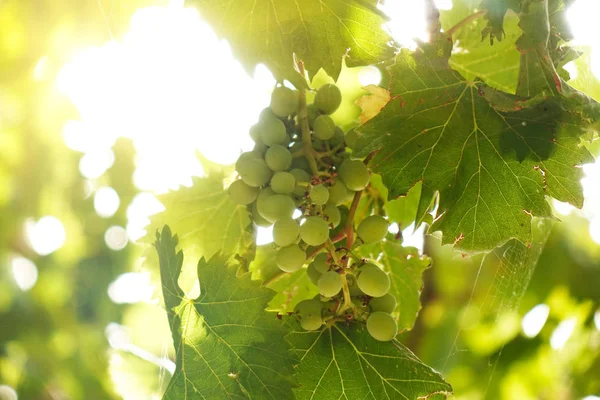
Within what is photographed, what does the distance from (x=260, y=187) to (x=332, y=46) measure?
24cm

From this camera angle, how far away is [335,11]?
78cm

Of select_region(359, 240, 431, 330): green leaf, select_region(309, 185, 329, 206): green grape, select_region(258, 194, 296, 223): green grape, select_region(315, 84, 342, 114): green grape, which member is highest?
select_region(315, 84, 342, 114): green grape

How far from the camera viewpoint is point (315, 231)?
77 cm

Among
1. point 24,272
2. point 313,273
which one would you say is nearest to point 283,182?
point 313,273

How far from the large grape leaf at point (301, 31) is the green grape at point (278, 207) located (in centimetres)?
17

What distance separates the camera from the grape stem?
84 cm

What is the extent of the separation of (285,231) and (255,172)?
0.34 ft

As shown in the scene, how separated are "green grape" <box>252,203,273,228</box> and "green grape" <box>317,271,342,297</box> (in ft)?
0.47

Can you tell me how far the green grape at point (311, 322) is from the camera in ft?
2.62

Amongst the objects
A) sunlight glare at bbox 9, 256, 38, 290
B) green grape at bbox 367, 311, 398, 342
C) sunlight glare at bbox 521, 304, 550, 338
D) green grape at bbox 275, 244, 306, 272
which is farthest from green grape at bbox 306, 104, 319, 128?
sunlight glare at bbox 9, 256, 38, 290

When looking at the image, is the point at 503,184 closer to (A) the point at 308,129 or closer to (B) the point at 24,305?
(A) the point at 308,129

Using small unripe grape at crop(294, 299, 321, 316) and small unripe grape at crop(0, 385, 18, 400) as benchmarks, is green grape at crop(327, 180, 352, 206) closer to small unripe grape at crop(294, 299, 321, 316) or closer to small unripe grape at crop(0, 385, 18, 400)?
small unripe grape at crop(294, 299, 321, 316)

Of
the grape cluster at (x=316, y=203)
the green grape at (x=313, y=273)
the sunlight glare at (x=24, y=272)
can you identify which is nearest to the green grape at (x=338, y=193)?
the grape cluster at (x=316, y=203)

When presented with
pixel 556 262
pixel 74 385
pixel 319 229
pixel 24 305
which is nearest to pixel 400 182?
pixel 319 229
